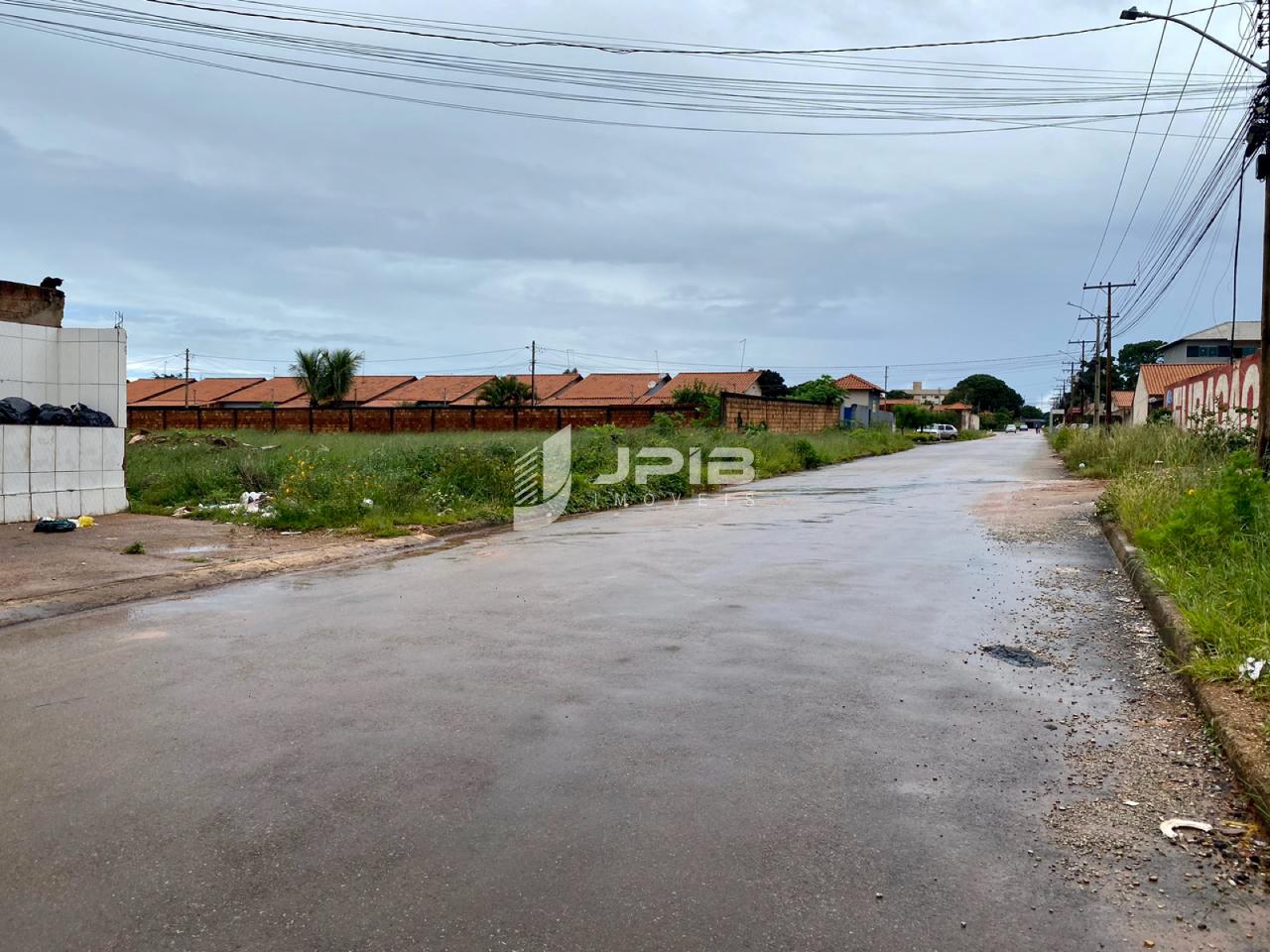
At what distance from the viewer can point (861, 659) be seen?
5895mm

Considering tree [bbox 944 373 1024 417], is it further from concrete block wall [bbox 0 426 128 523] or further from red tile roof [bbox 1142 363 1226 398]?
concrete block wall [bbox 0 426 128 523]

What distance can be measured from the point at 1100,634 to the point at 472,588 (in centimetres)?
507

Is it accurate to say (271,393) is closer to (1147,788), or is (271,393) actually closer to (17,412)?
(17,412)

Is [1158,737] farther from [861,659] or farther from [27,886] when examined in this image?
[27,886]

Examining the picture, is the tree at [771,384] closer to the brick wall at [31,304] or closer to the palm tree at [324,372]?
the palm tree at [324,372]

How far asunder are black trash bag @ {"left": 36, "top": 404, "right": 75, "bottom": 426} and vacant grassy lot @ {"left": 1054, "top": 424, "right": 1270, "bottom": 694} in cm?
1228

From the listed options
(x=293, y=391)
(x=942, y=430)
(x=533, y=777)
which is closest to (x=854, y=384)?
(x=942, y=430)

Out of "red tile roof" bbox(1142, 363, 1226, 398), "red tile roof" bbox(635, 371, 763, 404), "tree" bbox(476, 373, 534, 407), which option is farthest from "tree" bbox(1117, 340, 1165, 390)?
"tree" bbox(476, 373, 534, 407)

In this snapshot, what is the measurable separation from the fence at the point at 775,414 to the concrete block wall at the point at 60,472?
74.0 ft

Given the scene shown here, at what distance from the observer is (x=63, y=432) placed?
1186 centimetres

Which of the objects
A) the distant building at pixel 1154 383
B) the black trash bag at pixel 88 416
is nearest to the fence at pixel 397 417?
the black trash bag at pixel 88 416

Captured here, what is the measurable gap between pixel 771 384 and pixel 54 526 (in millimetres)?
60230

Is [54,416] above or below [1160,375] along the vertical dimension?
below

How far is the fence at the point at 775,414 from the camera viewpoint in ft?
112
